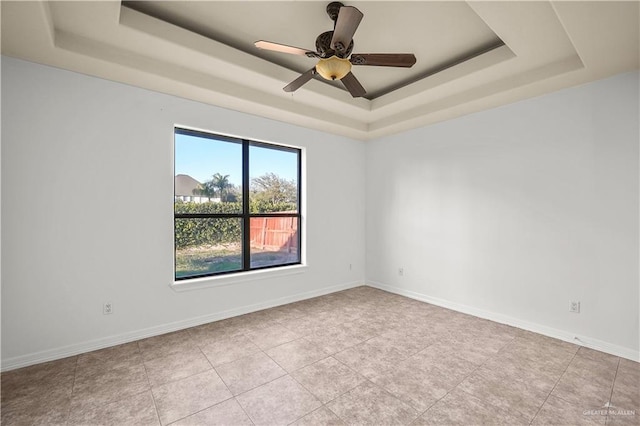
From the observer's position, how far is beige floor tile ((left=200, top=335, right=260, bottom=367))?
2.55 metres

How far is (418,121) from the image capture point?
3.99 meters

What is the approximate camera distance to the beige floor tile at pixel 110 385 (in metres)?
2.00

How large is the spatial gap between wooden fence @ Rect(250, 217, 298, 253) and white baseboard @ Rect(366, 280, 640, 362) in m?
1.86

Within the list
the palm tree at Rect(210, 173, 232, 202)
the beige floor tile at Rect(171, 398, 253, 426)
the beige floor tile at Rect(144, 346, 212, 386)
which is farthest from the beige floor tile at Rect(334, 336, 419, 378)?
the palm tree at Rect(210, 173, 232, 202)

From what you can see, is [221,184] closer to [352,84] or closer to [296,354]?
[352,84]

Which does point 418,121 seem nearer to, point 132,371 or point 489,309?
point 489,309

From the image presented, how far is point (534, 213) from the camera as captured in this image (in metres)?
3.14

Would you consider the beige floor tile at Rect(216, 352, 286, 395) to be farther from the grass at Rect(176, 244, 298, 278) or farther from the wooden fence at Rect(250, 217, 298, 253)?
the wooden fence at Rect(250, 217, 298, 253)

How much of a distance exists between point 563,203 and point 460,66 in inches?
68.8

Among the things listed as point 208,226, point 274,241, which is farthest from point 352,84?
point 274,241

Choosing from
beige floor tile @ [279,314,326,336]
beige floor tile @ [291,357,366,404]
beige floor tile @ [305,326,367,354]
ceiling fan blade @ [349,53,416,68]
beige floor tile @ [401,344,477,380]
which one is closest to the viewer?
beige floor tile @ [291,357,366,404]

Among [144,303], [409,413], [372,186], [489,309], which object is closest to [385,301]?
[489,309]

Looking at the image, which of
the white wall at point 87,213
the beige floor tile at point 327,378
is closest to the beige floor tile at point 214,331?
the white wall at point 87,213

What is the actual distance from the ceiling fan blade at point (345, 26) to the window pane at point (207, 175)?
2.08 metres
